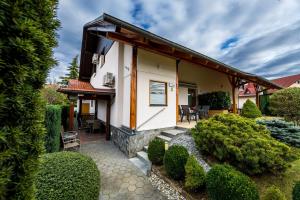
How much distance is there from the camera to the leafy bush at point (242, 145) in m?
3.12

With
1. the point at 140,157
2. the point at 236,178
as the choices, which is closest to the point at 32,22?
the point at 236,178

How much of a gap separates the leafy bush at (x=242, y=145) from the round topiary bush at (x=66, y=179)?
3.09m

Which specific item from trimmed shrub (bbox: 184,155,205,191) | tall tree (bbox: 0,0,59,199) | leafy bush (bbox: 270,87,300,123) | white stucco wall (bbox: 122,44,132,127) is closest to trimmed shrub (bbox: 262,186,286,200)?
trimmed shrub (bbox: 184,155,205,191)

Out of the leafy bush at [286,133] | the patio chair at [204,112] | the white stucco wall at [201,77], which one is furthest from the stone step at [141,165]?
the white stucco wall at [201,77]

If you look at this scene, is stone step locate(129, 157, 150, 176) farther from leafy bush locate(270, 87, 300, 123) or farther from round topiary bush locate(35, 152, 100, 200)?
leafy bush locate(270, 87, 300, 123)

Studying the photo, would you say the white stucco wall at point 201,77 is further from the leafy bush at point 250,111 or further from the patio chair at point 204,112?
the leafy bush at point 250,111

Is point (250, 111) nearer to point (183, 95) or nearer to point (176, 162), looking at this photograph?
point (183, 95)

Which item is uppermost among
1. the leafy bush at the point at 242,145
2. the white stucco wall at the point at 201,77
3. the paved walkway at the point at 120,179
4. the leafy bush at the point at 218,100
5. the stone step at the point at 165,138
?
the white stucco wall at the point at 201,77

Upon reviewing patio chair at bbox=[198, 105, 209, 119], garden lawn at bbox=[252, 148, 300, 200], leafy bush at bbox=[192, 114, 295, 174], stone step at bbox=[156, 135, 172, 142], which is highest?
patio chair at bbox=[198, 105, 209, 119]

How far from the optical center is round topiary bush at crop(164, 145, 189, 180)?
375 cm

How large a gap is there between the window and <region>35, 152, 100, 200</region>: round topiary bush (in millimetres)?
4081

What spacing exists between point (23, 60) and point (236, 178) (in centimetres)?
341

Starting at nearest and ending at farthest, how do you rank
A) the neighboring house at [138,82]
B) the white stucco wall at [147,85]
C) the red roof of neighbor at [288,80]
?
the neighboring house at [138,82], the white stucco wall at [147,85], the red roof of neighbor at [288,80]

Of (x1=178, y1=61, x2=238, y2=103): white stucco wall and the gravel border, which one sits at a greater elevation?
(x1=178, y1=61, x2=238, y2=103): white stucco wall
